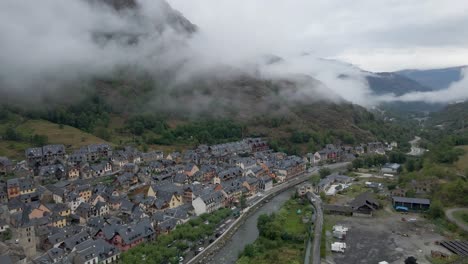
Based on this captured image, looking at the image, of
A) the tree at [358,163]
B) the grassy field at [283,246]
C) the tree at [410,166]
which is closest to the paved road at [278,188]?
the grassy field at [283,246]

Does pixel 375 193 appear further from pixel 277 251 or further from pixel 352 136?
pixel 352 136

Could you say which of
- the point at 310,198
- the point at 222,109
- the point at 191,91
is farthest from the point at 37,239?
the point at 191,91

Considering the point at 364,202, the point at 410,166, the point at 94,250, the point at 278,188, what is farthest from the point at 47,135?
the point at 410,166

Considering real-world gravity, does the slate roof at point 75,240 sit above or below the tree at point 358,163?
below

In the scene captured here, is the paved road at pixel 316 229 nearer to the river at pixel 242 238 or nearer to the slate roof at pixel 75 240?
the river at pixel 242 238

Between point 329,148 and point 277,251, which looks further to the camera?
point 329,148

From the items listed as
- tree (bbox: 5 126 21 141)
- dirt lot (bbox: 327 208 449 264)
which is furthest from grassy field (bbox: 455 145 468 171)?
tree (bbox: 5 126 21 141)

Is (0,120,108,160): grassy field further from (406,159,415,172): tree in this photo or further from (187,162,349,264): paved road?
(406,159,415,172): tree
